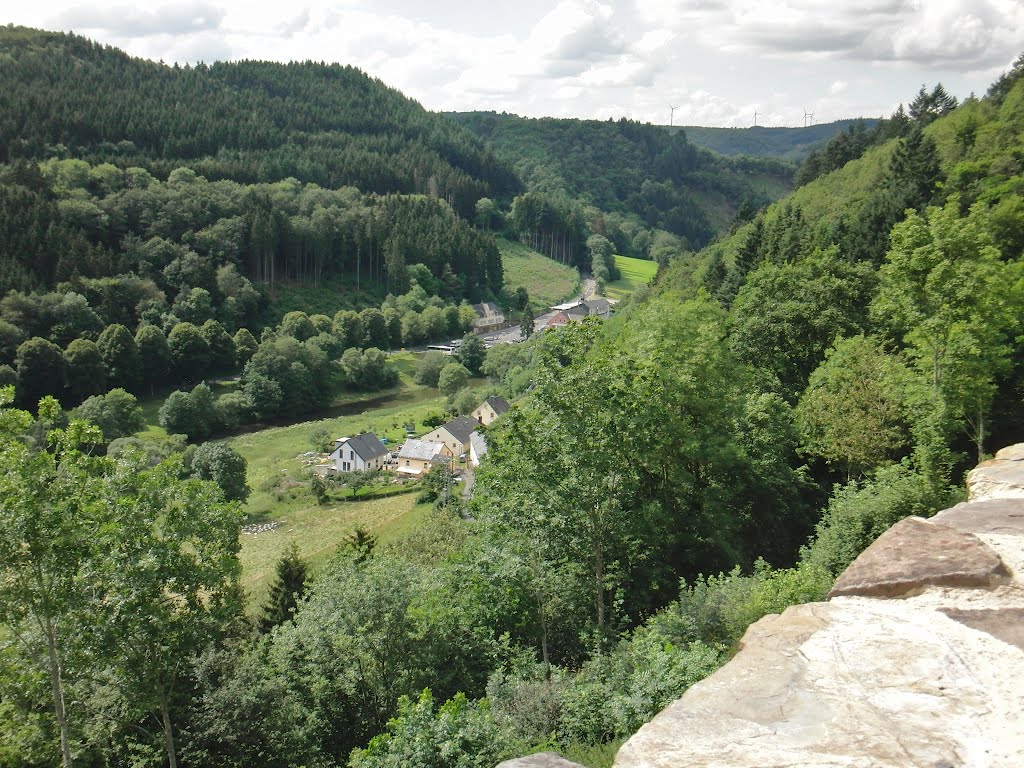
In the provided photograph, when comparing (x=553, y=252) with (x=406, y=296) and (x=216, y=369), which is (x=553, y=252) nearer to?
(x=406, y=296)

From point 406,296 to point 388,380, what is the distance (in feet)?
79.0

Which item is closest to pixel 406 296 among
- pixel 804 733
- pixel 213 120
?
pixel 213 120

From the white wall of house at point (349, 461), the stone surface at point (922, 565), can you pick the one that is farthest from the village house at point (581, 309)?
the stone surface at point (922, 565)

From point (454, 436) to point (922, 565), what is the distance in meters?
57.6

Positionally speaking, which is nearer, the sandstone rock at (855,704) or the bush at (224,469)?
the sandstone rock at (855,704)

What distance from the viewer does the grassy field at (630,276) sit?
5702 inches

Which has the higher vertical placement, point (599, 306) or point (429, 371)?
point (599, 306)

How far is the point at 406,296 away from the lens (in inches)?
4365

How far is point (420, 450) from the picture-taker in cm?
6444

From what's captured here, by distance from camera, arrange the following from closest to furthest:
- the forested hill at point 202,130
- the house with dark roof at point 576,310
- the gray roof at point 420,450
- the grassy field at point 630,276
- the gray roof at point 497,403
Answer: the gray roof at point 420,450, the gray roof at point 497,403, the forested hill at point 202,130, the house with dark roof at point 576,310, the grassy field at point 630,276

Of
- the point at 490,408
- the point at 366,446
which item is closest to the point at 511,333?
the point at 490,408

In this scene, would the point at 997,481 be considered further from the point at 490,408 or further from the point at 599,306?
the point at 599,306

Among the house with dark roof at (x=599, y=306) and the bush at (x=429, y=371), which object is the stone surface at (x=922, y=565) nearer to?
the bush at (x=429, y=371)

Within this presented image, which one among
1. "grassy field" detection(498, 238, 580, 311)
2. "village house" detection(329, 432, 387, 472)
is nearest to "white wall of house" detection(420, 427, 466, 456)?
"village house" detection(329, 432, 387, 472)
